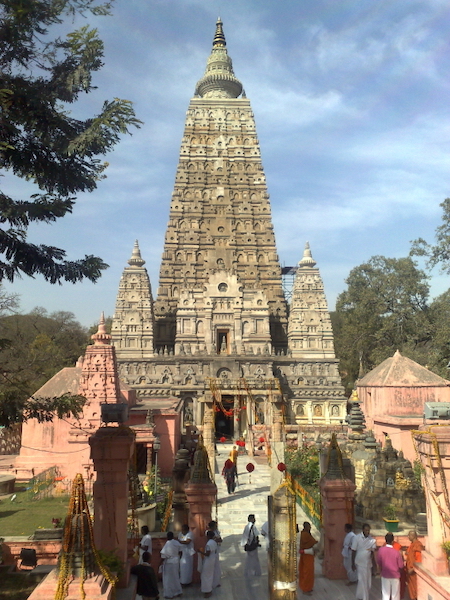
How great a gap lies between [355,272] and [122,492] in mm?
41504

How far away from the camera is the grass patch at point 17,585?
859cm

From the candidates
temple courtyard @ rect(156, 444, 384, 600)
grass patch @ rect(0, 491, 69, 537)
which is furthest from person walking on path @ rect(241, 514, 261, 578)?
grass patch @ rect(0, 491, 69, 537)

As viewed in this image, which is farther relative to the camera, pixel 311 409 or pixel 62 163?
pixel 311 409

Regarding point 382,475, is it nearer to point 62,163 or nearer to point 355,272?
point 62,163

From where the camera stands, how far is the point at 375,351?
136 ft

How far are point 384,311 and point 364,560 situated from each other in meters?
37.0

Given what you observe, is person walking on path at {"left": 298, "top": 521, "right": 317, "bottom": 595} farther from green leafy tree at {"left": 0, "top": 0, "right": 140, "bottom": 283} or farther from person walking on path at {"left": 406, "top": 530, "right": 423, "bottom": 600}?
green leafy tree at {"left": 0, "top": 0, "right": 140, "bottom": 283}

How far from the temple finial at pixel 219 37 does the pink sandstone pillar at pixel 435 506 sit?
5509 cm

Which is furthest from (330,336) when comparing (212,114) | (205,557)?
(205,557)

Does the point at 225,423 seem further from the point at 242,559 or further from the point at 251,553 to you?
the point at 251,553

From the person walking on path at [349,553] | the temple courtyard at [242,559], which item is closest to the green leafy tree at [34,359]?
the temple courtyard at [242,559]

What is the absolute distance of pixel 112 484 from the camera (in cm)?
787

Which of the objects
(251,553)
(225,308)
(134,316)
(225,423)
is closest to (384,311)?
(225,308)

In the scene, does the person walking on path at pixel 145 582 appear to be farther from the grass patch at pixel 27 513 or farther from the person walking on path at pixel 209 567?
the grass patch at pixel 27 513
